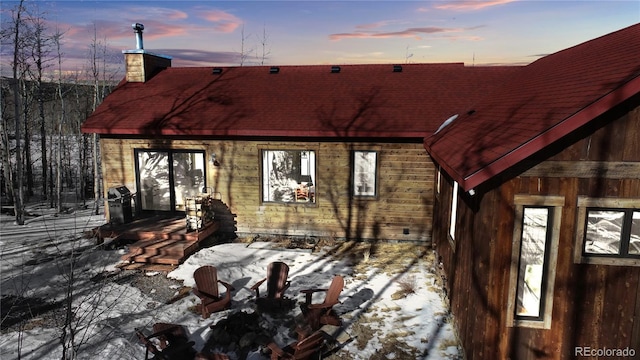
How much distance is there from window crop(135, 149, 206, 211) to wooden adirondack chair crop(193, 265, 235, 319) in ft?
16.5

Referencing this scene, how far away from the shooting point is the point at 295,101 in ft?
40.7

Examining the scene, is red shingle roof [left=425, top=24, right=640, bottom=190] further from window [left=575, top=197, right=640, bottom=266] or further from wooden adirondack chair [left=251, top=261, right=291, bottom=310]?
wooden adirondack chair [left=251, top=261, right=291, bottom=310]

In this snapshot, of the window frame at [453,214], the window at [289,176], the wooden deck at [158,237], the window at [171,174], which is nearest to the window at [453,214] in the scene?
the window frame at [453,214]

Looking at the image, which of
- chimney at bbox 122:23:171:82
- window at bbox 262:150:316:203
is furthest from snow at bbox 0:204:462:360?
chimney at bbox 122:23:171:82

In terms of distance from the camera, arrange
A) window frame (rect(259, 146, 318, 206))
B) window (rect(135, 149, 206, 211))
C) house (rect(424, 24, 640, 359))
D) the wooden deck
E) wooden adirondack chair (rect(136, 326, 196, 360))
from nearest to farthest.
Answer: house (rect(424, 24, 640, 359))
wooden adirondack chair (rect(136, 326, 196, 360))
the wooden deck
window frame (rect(259, 146, 318, 206))
window (rect(135, 149, 206, 211))

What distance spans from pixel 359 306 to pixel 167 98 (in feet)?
31.4

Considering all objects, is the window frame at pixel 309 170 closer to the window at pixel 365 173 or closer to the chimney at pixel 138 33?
the window at pixel 365 173

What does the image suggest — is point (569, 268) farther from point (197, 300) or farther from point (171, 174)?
point (171, 174)

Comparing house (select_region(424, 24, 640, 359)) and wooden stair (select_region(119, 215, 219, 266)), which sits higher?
house (select_region(424, 24, 640, 359))

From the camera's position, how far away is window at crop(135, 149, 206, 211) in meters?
12.0

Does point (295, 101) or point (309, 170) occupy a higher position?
point (295, 101)

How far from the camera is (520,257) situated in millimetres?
5180

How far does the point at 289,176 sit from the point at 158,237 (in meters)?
4.04

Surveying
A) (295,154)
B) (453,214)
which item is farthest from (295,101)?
(453,214)
